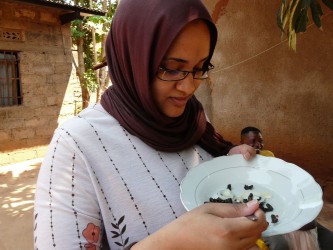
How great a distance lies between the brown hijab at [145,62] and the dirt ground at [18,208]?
8.87 feet

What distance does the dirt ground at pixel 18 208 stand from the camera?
3861 millimetres

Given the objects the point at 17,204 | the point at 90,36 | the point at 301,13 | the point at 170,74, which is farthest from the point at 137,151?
the point at 90,36

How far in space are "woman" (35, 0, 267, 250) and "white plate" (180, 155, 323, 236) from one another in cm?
6

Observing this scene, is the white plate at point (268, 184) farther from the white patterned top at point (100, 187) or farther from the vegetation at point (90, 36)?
the vegetation at point (90, 36)

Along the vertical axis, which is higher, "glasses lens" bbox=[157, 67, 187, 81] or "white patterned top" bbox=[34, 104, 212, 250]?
"glasses lens" bbox=[157, 67, 187, 81]

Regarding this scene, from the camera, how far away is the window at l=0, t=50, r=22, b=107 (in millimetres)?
7082

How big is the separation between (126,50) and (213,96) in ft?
9.25

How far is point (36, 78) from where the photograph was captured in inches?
295

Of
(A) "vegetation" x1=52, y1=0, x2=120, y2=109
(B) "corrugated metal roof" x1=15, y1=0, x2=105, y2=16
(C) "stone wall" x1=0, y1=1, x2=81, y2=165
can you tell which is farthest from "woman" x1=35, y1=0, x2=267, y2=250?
(A) "vegetation" x1=52, y1=0, x2=120, y2=109

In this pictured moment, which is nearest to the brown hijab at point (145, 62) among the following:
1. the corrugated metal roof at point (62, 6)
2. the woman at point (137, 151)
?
the woman at point (137, 151)

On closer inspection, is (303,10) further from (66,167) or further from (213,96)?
(213,96)

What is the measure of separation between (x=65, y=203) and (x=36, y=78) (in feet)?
23.6

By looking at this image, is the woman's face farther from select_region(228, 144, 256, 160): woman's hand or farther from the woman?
select_region(228, 144, 256, 160): woman's hand

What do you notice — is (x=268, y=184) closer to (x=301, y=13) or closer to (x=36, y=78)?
(x=301, y=13)
